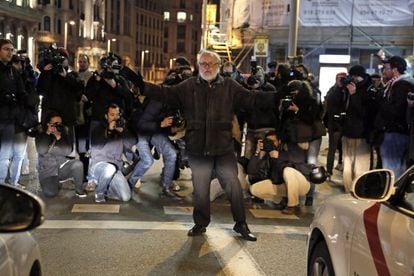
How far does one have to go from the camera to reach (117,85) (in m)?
8.59

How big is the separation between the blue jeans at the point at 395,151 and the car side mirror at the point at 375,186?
5.02m

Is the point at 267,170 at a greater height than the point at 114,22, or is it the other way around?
the point at 114,22

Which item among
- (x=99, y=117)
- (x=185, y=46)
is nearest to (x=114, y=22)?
(x=185, y=46)

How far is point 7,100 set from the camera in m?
8.13

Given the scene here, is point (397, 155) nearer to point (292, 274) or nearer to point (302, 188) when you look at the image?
point (302, 188)

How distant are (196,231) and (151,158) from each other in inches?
90.9

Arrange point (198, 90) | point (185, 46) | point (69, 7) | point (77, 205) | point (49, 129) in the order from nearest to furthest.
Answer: point (198, 90)
point (77, 205)
point (49, 129)
point (69, 7)
point (185, 46)

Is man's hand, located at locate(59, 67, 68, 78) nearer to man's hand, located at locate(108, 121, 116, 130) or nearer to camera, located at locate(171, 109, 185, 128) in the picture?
man's hand, located at locate(108, 121, 116, 130)

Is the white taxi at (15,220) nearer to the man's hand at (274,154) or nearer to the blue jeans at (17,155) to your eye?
the man's hand at (274,154)

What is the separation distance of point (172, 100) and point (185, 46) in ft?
422

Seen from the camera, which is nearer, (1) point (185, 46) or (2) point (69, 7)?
(2) point (69, 7)

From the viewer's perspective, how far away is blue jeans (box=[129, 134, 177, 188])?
859 centimetres

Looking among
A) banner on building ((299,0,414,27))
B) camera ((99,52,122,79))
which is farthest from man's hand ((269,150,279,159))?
banner on building ((299,0,414,27))

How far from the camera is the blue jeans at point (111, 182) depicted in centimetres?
812
